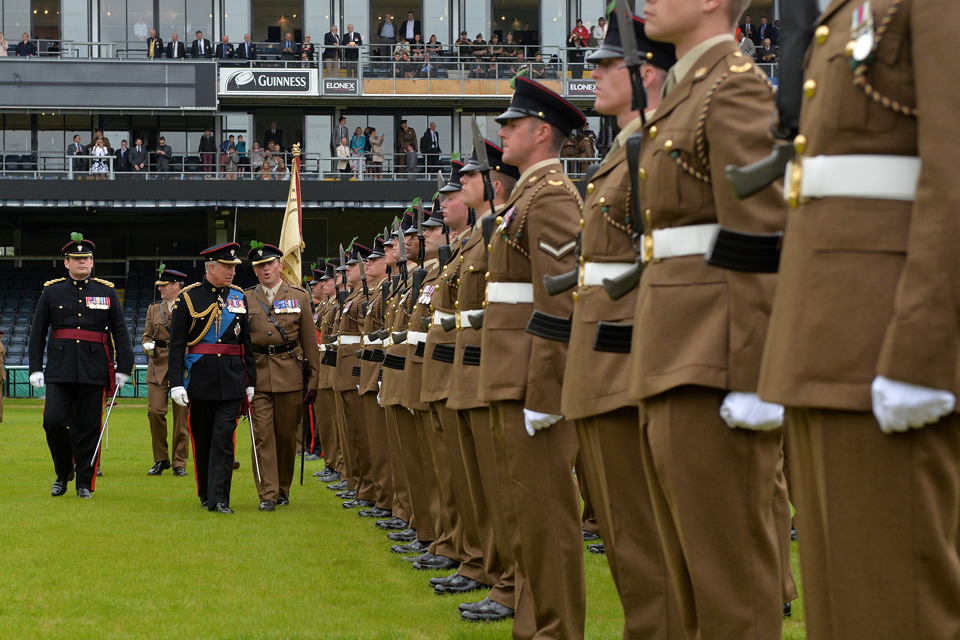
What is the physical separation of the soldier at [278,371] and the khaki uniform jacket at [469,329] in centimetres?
467

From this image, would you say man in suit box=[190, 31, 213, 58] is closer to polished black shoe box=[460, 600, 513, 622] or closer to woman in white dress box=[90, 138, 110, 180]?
woman in white dress box=[90, 138, 110, 180]

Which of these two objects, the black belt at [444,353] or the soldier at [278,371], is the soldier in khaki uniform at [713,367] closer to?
the black belt at [444,353]

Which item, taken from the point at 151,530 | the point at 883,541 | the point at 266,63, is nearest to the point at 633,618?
the point at 883,541

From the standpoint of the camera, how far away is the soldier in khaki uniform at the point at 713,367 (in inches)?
108

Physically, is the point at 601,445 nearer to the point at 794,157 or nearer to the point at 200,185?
the point at 794,157

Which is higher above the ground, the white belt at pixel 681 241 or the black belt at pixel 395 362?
the white belt at pixel 681 241

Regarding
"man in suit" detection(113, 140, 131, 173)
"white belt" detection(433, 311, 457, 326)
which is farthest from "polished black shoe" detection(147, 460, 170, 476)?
"man in suit" detection(113, 140, 131, 173)

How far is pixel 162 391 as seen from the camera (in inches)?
532

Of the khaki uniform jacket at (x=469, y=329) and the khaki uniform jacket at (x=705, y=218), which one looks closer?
the khaki uniform jacket at (x=705, y=218)

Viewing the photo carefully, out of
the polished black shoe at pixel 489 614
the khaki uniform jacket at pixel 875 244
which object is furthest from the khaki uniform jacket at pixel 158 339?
the khaki uniform jacket at pixel 875 244

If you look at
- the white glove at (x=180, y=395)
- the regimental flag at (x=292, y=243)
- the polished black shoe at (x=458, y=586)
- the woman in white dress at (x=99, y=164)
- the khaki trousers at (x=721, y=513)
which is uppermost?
the woman in white dress at (x=99, y=164)

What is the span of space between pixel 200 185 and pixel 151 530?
24.0 meters

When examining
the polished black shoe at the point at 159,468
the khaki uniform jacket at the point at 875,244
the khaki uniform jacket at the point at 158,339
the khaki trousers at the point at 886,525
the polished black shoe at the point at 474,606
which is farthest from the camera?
the khaki uniform jacket at the point at 158,339

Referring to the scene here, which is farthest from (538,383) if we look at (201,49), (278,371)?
(201,49)
